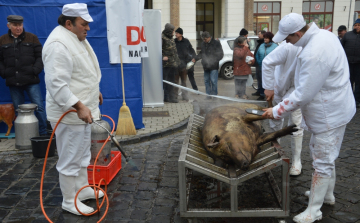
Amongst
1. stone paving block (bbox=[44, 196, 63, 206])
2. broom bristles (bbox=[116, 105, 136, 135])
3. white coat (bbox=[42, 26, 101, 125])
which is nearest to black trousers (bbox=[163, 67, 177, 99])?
broom bristles (bbox=[116, 105, 136, 135])

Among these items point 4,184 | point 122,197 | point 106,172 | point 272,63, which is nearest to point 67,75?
point 106,172

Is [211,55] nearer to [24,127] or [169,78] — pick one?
[169,78]

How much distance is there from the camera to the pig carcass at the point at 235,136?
3563mm

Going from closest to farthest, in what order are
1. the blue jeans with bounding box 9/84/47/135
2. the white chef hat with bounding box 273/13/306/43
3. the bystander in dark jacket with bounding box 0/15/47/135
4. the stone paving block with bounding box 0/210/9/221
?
the white chef hat with bounding box 273/13/306/43
the stone paving block with bounding box 0/210/9/221
the bystander in dark jacket with bounding box 0/15/47/135
the blue jeans with bounding box 9/84/47/135

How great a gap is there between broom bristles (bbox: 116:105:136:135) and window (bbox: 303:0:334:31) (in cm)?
2374

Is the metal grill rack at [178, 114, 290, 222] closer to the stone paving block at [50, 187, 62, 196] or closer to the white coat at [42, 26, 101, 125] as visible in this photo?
the white coat at [42, 26, 101, 125]

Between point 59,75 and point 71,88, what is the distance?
235 millimetres

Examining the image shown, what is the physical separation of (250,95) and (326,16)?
19.7 meters

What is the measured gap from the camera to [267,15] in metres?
26.5

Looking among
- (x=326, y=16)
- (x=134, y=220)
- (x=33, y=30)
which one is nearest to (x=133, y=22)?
(x=33, y=30)

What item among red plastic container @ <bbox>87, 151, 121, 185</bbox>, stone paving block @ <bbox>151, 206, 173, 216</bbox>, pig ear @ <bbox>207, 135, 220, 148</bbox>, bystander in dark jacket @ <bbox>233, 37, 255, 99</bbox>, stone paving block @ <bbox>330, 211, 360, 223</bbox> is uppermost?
bystander in dark jacket @ <bbox>233, 37, 255, 99</bbox>

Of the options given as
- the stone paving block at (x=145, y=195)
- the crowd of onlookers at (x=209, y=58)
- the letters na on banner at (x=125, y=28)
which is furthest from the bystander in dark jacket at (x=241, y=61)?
the stone paving block at (x=145, y=195)

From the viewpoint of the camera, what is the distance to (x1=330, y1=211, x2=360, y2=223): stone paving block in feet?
11.2

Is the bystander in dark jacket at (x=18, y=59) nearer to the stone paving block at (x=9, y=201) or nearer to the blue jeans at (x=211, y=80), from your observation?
the stone paving block at (x=9, y=201)
